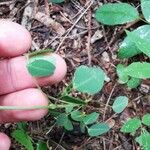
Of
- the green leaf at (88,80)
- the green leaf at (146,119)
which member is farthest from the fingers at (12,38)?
the green leaf at (146,119)

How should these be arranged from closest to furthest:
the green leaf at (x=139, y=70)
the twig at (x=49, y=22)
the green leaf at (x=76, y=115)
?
the green leaf at (x=139, y=70) → the green leaf at (x=76, y=115) → the twig at (x=49, y=22)

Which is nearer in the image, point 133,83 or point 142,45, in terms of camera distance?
point 142,45

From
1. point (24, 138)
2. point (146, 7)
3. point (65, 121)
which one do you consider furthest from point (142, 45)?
point (24, 138)

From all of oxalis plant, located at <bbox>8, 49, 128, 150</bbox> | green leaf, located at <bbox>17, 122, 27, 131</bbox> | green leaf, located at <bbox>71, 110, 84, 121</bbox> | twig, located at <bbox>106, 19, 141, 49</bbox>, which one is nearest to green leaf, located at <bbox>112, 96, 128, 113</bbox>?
oxalis plant, located at <bbox>8, 49, 128, 150</bbox>

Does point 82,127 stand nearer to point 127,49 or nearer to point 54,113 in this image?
point 54,113

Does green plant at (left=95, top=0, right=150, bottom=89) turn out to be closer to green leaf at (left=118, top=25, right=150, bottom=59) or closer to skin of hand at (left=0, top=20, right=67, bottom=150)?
green leaf at (left=118, top=25, right=150, bottom=59)

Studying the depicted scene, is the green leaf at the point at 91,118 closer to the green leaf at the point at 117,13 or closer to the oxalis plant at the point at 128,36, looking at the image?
the oxalis plant at the point at 128,36
